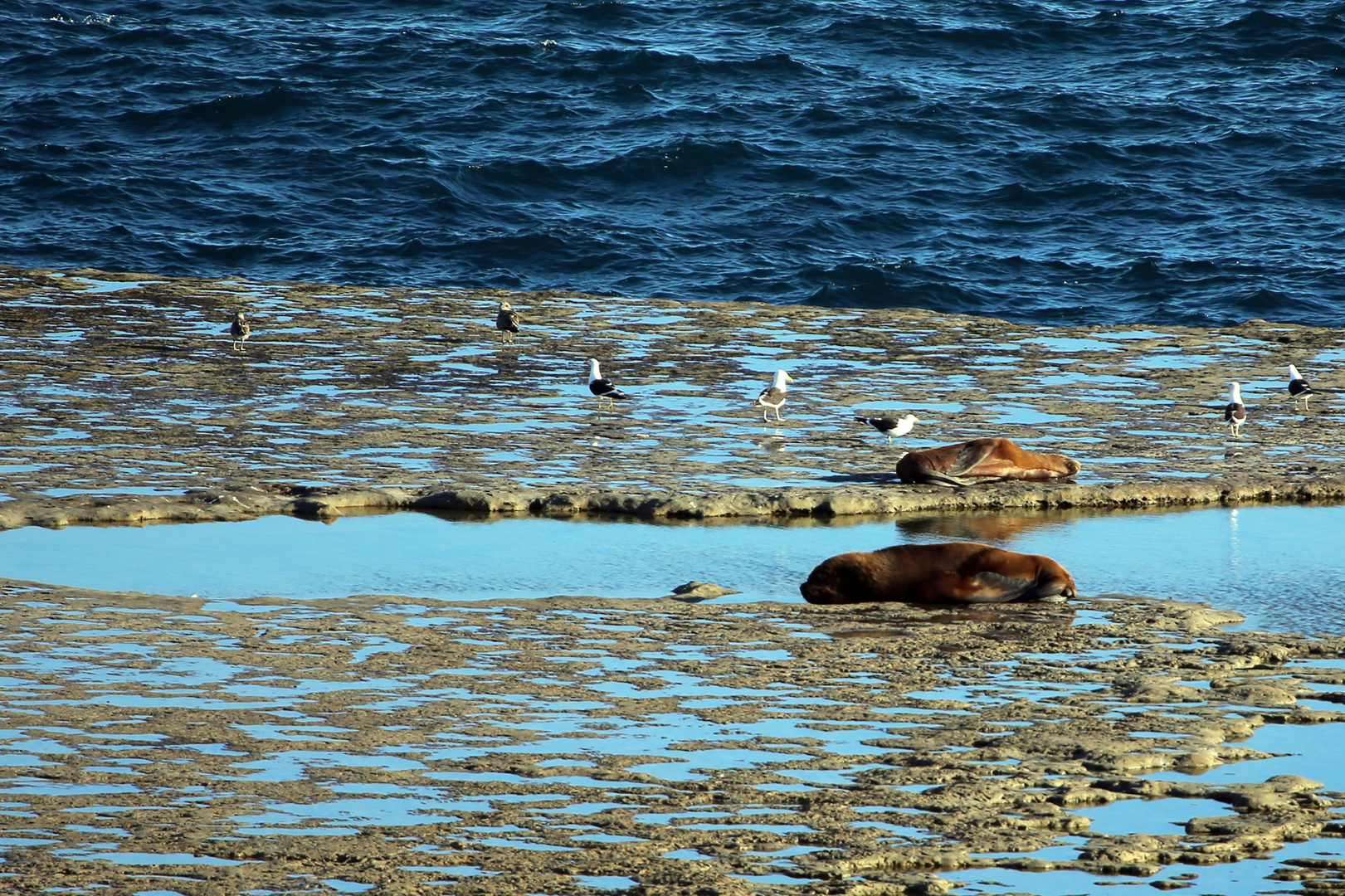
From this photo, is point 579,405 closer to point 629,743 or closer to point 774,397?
point 774,397

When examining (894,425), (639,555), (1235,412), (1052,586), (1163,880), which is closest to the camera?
(1163,880)

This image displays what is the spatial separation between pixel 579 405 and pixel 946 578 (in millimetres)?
6641

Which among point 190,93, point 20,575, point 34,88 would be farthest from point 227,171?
point 20,575

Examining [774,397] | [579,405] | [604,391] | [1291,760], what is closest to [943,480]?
[774,397]

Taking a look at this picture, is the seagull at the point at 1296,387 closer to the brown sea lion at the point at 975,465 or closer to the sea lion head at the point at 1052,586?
the brown sea lion at the point at 975,465

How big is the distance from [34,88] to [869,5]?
19997mm

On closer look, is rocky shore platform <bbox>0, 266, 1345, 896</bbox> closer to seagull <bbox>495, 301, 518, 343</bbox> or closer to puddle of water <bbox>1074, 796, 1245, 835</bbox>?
puddle of water <bbox>1074, 796, 1245, 835</bbox>

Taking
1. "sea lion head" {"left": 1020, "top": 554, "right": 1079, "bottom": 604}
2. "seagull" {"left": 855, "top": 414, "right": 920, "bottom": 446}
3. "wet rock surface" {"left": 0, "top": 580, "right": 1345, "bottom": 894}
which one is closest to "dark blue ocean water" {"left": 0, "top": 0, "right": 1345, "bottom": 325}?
"seagull" {"left": 855, "top": 414, "right": 920, "bottom": 446}

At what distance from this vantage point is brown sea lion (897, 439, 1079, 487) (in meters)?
12.0

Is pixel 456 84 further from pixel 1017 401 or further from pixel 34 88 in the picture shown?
pixel 1017 401

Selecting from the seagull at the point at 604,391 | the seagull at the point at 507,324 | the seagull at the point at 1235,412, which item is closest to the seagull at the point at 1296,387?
the seagull at the point at 1235,412

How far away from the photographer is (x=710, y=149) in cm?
3366

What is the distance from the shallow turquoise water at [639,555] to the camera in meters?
9.12

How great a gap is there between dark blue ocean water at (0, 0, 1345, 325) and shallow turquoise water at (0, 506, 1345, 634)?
15.6 m
